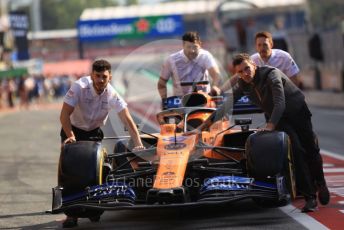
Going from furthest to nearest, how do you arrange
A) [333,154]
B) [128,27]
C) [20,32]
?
[128,27] < [20,32] < [333,154]

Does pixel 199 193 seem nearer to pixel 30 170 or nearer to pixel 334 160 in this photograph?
pixel 334 160

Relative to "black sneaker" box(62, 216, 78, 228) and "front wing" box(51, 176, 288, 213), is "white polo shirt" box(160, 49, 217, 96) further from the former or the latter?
"front wing" box(51, 176, 288, 213)

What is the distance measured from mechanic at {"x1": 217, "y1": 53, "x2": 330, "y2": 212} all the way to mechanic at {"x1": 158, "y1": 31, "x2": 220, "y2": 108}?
2415mm

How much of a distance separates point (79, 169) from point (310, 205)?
230 centimetres

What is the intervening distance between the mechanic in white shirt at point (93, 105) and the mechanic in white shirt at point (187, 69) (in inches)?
88.3

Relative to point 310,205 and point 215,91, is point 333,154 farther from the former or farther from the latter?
point 310,205

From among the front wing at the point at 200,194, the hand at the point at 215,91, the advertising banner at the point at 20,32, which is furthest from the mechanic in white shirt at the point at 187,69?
the advertising banner at the point at 20,32

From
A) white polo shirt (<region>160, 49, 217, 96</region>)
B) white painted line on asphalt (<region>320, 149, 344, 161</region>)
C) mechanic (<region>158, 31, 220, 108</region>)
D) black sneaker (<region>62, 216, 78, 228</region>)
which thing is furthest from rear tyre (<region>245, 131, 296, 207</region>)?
white painted line on asphalt (<region>320, 149, 344, 161</region>)

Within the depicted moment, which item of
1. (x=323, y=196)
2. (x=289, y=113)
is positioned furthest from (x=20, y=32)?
(x=323, y=196)

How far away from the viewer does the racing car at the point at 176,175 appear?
324 inches

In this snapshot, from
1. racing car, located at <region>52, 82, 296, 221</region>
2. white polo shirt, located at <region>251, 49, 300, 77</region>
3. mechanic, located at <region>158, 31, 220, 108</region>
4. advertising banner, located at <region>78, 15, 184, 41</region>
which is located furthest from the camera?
advertising banner, located at <region>78, 15, 184, 41</region>

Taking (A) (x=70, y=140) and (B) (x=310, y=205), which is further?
(A) (x=70, y=140)

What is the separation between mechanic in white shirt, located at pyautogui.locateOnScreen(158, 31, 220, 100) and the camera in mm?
11719

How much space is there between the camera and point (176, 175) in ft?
27.4
